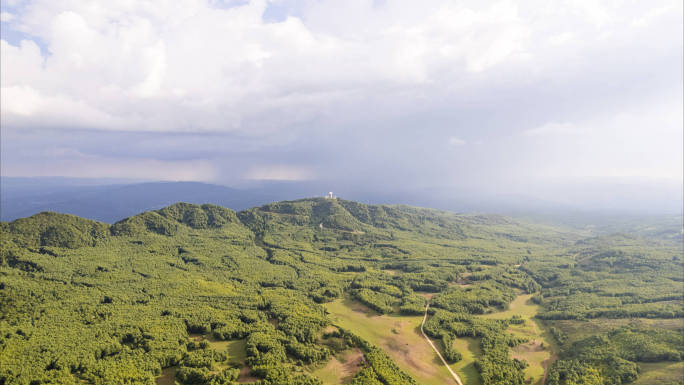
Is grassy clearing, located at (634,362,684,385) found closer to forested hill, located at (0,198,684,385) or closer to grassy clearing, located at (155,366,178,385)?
forested hill, located at (0,198,684,385)

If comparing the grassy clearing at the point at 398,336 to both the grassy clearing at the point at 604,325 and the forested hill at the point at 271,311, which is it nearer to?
the forested hill at the point at 271,311

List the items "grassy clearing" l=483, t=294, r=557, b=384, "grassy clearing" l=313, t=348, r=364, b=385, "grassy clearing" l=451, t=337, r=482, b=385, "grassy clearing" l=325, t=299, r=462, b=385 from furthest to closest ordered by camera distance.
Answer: "grassy clearing" l=483, t=294, r=557, b=384 → "grassy clearing" l=325, t=299, r=462, b=385 → "grassy clearing" l=451, t=337, r=482, b=385 → "grassy clearing" l=313, t=348, r=364, b=385

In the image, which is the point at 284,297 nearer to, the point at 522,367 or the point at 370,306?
the point at 370,306

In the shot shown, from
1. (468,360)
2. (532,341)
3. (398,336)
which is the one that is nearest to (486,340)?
(468,360)

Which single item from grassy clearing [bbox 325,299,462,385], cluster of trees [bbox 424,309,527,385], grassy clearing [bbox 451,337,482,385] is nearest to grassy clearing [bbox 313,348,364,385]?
grassy clearing [bbox 325,299,462,385]

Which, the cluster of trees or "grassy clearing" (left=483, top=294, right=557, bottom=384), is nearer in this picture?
the cluster of trees

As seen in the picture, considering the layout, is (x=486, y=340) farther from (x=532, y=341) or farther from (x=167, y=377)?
(x=167, y=377)

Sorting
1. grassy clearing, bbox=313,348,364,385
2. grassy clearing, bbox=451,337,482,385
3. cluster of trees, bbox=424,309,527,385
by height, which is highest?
grassy clearing, bbox=313,348,364,385
